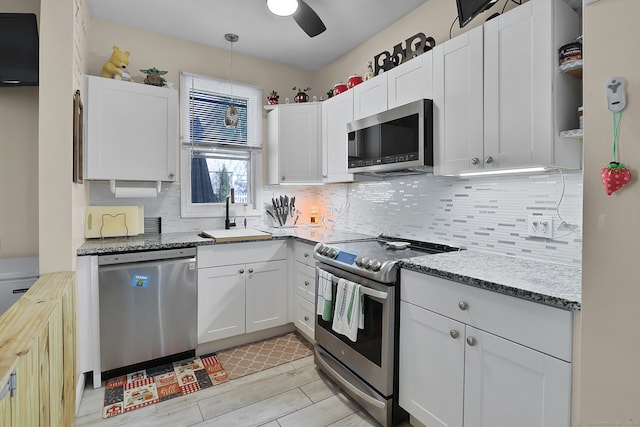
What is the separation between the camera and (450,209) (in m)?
2.31

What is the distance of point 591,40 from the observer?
3.22 feet

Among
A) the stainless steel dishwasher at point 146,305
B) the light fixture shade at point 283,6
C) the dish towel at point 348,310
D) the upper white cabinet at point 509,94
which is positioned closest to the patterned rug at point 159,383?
the stainless steel dishwasher at point 146,305

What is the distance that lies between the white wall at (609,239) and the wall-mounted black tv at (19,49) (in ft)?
9.17

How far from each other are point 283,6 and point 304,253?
5.93 ft

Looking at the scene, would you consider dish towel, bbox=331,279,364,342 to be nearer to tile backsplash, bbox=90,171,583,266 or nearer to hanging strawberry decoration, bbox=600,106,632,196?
tile backsplash, bbox=90,171,583,266

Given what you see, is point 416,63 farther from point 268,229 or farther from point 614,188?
point 268,229

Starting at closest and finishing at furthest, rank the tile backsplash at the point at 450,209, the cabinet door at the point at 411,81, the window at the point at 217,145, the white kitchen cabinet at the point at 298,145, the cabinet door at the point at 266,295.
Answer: the tile backsplash at the point at 450,209 → the cabinet door at the point at 411,81 → the cabinet door at the point at 266,295 → the window at the point at 217,145 → the white kitchen cabinet at the point at 298,145

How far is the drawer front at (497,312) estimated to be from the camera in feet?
3.84

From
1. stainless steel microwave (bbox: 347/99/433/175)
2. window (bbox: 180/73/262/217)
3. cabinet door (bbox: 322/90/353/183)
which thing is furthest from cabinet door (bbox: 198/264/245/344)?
stainless steel microwave (bbox: 347/99/433/175)

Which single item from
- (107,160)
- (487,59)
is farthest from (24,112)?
(487,59)

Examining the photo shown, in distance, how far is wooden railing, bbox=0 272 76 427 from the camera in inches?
35.4

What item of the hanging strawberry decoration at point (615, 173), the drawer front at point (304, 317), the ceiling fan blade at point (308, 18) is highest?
the ceiling fan blade at point (308, 18)

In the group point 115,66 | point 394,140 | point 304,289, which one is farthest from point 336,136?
point 115,66

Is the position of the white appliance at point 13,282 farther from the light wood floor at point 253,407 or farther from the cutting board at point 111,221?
the light wood floor at point 253,407
